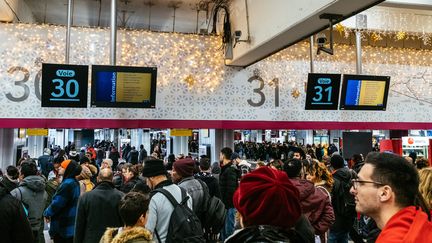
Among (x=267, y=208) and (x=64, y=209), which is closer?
(x=267, y=208)

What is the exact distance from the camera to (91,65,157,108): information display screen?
20.2ft

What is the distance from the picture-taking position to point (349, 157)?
10.7m

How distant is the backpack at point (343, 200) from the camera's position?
466cm

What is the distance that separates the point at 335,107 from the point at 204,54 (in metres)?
3.00

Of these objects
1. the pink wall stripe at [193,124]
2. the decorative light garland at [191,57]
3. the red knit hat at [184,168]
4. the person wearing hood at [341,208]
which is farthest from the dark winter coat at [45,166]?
the person wearing hood at [341,208]

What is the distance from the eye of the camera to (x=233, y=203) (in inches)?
99.1

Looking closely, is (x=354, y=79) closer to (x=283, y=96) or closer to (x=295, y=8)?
(x=283, y=96)

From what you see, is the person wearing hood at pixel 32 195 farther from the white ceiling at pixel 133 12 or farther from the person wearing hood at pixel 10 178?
the white ceiling at pixel 133 12

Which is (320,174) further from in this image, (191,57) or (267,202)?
(191,57)

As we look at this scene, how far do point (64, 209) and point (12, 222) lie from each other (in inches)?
61.5

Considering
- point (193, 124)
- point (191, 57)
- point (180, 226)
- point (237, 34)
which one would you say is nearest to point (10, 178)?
point (180, 226)

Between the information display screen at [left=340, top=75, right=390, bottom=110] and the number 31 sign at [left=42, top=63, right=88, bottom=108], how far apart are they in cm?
488

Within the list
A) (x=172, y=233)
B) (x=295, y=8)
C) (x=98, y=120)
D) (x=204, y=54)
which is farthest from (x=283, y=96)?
(x=172, y=233)

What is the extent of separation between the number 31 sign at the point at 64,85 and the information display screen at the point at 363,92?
4.88 m
